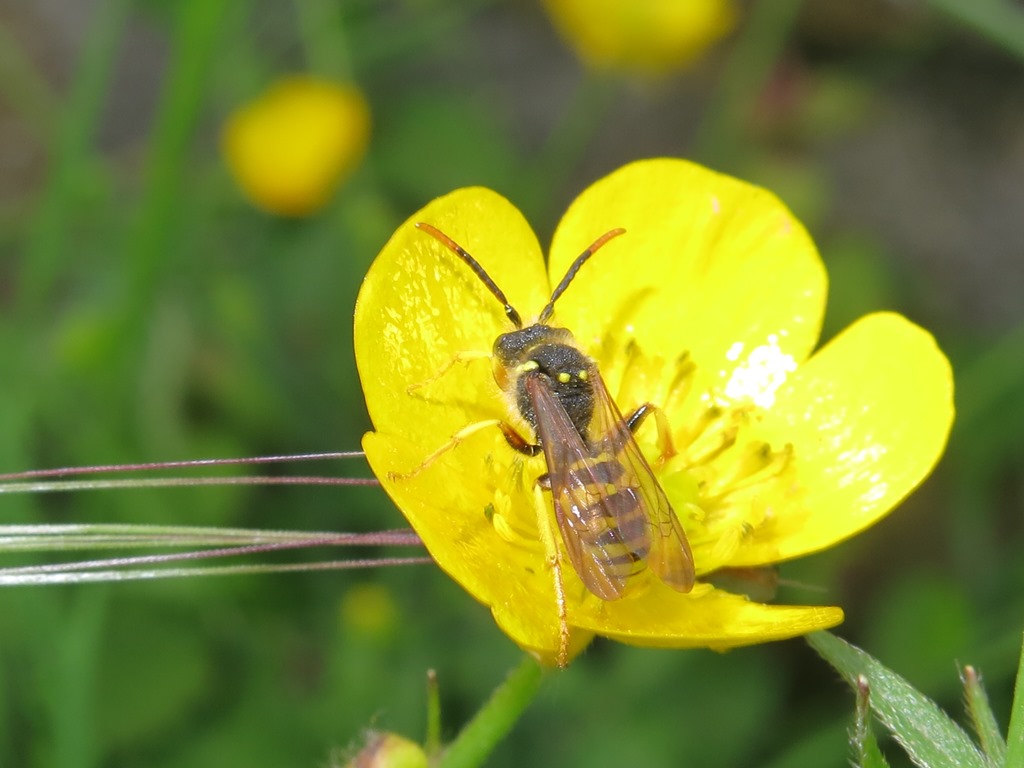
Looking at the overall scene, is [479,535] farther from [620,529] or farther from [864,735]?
[864,735]

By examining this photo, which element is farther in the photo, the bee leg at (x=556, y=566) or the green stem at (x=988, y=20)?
the green stem at (x=988, y=20)

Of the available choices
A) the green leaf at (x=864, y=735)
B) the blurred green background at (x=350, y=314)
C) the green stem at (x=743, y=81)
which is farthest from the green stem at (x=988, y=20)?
the green stem at (x=743, y=81)

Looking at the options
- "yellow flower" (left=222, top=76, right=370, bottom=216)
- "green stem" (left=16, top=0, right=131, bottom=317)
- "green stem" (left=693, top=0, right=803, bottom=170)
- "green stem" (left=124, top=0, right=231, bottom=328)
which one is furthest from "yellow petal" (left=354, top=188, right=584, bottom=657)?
"green stem" (left=693, top=0, right=803, bottom=170)

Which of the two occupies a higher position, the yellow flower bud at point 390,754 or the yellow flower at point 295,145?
the yellow flower at point 295,145

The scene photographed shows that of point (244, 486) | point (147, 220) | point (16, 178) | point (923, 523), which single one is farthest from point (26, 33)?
point (923, 523)

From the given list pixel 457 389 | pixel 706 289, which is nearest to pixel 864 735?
pixel 457 389

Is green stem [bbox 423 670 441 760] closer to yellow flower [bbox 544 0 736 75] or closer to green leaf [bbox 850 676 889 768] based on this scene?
green leaf [bbox 850 676 889 768]

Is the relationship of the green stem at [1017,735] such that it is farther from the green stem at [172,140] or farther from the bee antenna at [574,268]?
the green stem at [172,140]
